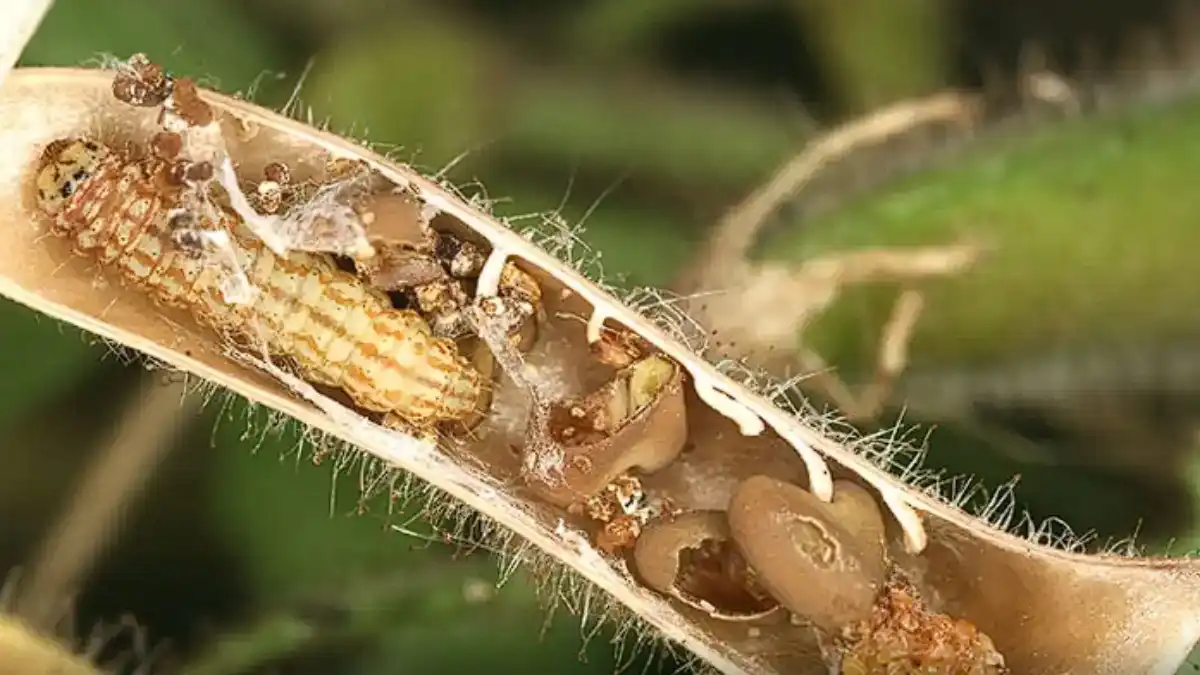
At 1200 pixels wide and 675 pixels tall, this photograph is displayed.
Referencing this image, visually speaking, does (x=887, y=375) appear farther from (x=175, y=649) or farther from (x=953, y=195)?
(x=175, y=649)

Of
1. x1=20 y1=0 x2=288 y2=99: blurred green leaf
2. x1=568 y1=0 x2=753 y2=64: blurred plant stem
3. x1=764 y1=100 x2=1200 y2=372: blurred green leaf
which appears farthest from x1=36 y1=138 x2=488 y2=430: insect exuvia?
x1=568 y1=0 x2=753 y2=64: blurred plant stem

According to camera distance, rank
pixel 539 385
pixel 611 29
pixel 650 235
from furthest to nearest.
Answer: pixel 611 29 → pixel 650 235 → pixel 539 385

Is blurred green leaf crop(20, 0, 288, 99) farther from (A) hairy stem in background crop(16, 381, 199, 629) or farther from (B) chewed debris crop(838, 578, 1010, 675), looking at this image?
(B) chewed debris crop(838, 578, 1010, 675)

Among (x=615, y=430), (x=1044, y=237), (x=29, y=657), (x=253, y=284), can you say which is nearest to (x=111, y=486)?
(x=29, y=657)

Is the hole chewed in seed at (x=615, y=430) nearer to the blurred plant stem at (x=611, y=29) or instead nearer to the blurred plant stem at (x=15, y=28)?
the blurred plant stem at (x=15, y=28)

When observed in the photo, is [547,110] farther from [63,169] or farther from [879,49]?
[63,169]

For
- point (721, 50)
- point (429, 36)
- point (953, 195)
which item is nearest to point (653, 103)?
point (721, 50)

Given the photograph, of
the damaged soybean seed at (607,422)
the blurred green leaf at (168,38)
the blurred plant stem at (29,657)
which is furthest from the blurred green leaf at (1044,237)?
the blurred plant stem at (29,657)
